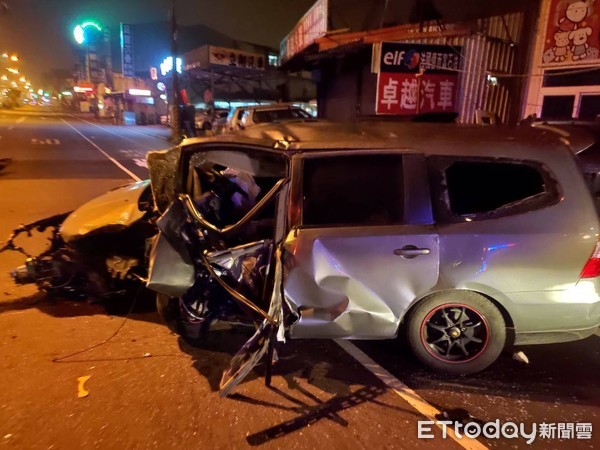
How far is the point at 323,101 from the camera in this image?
19.7 m

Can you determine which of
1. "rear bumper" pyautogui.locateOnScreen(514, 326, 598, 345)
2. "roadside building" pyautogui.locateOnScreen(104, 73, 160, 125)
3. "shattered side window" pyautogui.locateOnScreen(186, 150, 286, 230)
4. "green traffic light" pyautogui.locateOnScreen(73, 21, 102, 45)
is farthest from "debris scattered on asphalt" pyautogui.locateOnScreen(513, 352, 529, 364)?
"roadside building" pyautogui.locateOnScreen(104, 73, 160, 125)

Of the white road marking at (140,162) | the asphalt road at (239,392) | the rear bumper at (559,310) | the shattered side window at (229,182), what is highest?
the shattered side window at (229,182)

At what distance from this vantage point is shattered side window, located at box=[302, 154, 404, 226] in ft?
11.0

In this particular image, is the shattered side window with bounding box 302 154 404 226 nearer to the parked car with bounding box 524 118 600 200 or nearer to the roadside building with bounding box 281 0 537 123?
the parked car with bounding box 524 118 600 200

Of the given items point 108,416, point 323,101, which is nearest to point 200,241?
point 108,416

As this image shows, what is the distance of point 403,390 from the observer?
3.32 metres

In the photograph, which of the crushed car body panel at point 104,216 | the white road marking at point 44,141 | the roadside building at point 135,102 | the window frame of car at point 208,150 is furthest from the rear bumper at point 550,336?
the roadside building at point 135,102

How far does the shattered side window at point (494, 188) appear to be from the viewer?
3.33 meters

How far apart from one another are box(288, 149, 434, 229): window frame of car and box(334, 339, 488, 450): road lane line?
1132mm

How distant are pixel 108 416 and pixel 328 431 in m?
1.40

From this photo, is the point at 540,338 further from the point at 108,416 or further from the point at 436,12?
the point at 436,12

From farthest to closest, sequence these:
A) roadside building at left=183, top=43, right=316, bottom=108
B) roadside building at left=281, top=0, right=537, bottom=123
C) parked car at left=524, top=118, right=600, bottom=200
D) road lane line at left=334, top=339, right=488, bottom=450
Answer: roadside building at left=183, top=43, right=316, bottom=108
roadside building at left=281, top=0, right=537, bottom=123
parked car at left=524, top=118, right=600, bottom=200
road lane line at left=334, top=339, right=488, bottom=450

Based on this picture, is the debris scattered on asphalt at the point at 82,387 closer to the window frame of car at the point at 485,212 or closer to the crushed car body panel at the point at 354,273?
the crushed car body panel at the point at 354,273

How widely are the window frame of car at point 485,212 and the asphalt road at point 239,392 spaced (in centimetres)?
120
